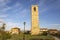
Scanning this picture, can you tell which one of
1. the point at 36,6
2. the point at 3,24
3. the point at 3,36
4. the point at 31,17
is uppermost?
the point at 36,6

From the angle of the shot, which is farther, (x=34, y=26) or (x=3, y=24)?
(x=34, y=26)

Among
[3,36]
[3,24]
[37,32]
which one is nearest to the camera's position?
[3,36]

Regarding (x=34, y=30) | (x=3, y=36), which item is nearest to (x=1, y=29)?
(x=3, y=36)

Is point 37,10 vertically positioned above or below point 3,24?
above

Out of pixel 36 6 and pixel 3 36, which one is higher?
pixel 36 6

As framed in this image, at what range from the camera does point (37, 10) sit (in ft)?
146

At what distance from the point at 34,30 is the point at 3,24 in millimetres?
17538

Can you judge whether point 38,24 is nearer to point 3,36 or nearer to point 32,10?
point 32,10

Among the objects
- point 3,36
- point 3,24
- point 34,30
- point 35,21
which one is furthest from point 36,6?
point 3,36

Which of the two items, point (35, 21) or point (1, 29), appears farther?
point (35, 21)

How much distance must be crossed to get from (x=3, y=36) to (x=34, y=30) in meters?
20.3

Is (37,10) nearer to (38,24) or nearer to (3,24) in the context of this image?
(38,24)

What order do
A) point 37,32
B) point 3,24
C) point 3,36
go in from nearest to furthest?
point 3,36
point 3,24
point 37,32

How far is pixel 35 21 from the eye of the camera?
144ft
